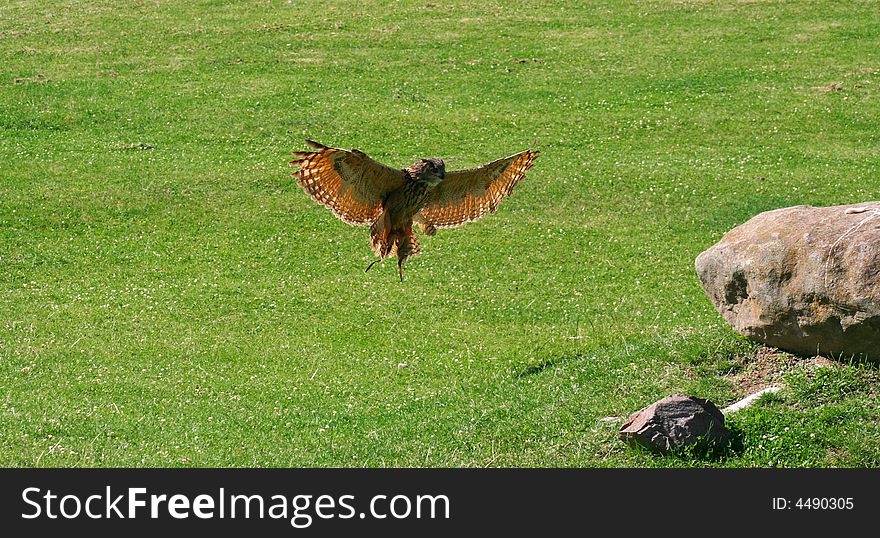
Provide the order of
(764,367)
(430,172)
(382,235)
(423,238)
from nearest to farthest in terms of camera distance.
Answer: (430,172), (382,235), (764,367), (423,238)

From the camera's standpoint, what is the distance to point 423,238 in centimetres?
1967

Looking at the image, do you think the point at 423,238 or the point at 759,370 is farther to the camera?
the point at 423,238

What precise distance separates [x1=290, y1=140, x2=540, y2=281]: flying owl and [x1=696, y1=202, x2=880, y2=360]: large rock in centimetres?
277

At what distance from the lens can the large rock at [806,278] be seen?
36.0ft

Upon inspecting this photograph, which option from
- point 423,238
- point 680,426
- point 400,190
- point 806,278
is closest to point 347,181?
point 400,190

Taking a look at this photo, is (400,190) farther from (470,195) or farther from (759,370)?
(759,370)

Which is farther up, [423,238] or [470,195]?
[470,195]

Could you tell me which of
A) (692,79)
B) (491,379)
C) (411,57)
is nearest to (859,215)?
(491,379)

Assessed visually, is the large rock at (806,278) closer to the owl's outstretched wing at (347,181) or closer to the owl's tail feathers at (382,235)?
the owl's tail feathers at (382,235)

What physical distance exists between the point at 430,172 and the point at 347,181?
71 centimetres

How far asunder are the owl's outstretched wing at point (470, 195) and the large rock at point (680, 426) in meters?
2.40

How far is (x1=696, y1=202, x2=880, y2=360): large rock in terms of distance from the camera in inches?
432

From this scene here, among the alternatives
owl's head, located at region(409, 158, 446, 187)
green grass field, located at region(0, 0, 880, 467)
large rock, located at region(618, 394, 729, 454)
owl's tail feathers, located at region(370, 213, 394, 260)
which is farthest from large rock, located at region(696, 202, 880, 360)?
owl's tail feathers, located at region(370, 213, 394, 260)

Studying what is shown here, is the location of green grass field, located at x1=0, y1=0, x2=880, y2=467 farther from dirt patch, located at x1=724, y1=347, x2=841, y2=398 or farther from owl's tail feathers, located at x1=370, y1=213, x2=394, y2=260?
owl's tail feathers, located at x1=370, y1=213, x2=394, y2=260
